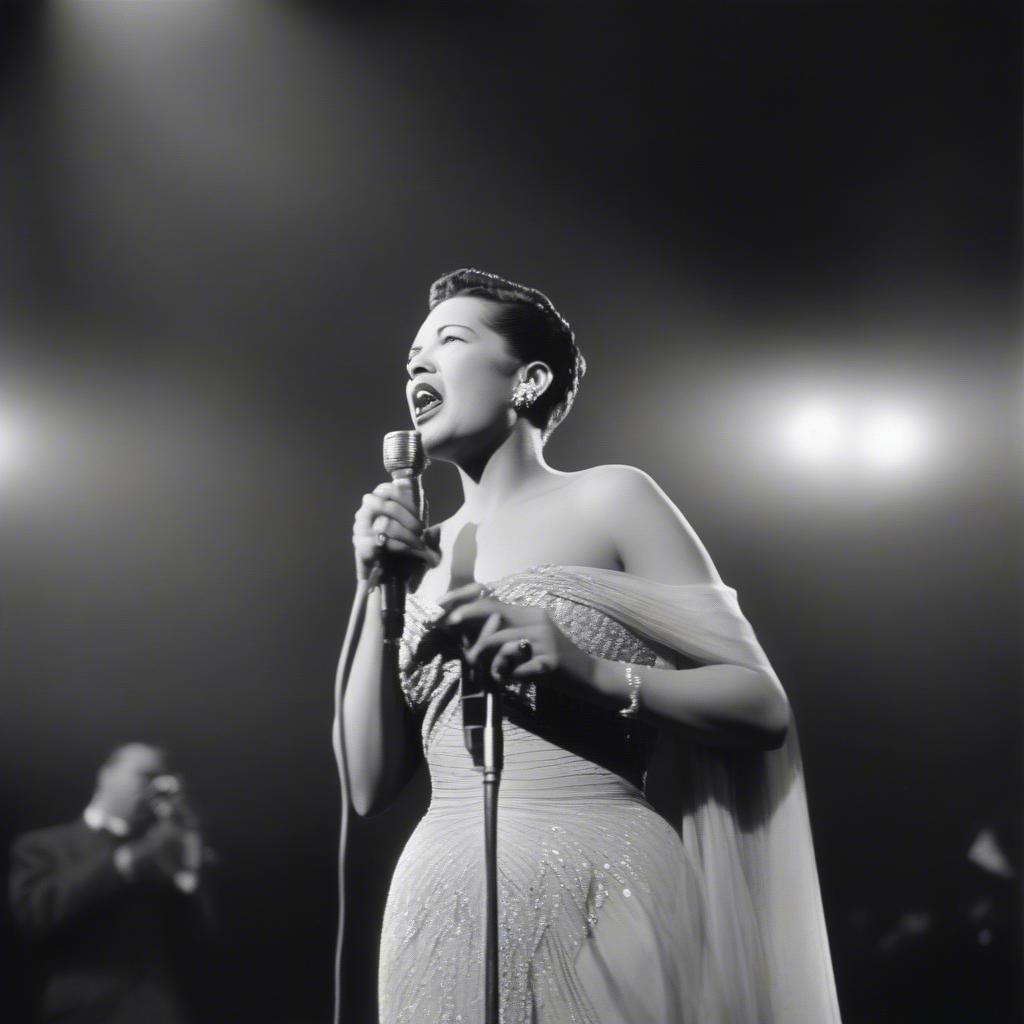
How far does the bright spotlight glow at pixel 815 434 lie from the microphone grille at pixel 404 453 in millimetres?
1337

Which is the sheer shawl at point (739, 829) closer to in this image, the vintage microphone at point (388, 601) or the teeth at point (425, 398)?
the vintage microphone at point (388, 601)

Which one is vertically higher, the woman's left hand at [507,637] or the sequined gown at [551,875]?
the woman's left hand at [507,637]

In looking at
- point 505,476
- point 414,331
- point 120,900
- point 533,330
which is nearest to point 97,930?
point 120,900

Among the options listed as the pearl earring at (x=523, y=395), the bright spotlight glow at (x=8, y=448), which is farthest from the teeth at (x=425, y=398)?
→ the bright spotlight glow at (x=8, y=448)

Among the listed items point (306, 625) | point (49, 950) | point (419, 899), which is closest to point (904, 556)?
point (306, 625)

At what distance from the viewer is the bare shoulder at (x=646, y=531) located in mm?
1324

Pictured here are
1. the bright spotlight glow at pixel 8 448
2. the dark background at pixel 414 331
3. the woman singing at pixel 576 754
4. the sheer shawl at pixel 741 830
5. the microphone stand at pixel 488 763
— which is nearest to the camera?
the microphone stand at pixel 488 763

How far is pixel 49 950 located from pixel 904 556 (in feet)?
6.48

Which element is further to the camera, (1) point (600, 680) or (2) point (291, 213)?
(2) point (291, 213)

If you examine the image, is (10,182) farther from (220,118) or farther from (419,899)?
(419,899)

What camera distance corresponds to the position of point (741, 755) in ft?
4.34

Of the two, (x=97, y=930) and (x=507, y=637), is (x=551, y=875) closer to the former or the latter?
(x=507, y=637)

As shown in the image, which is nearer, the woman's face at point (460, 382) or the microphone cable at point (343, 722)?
the microphone cable at point (343, 722)

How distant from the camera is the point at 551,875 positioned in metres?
1.19
